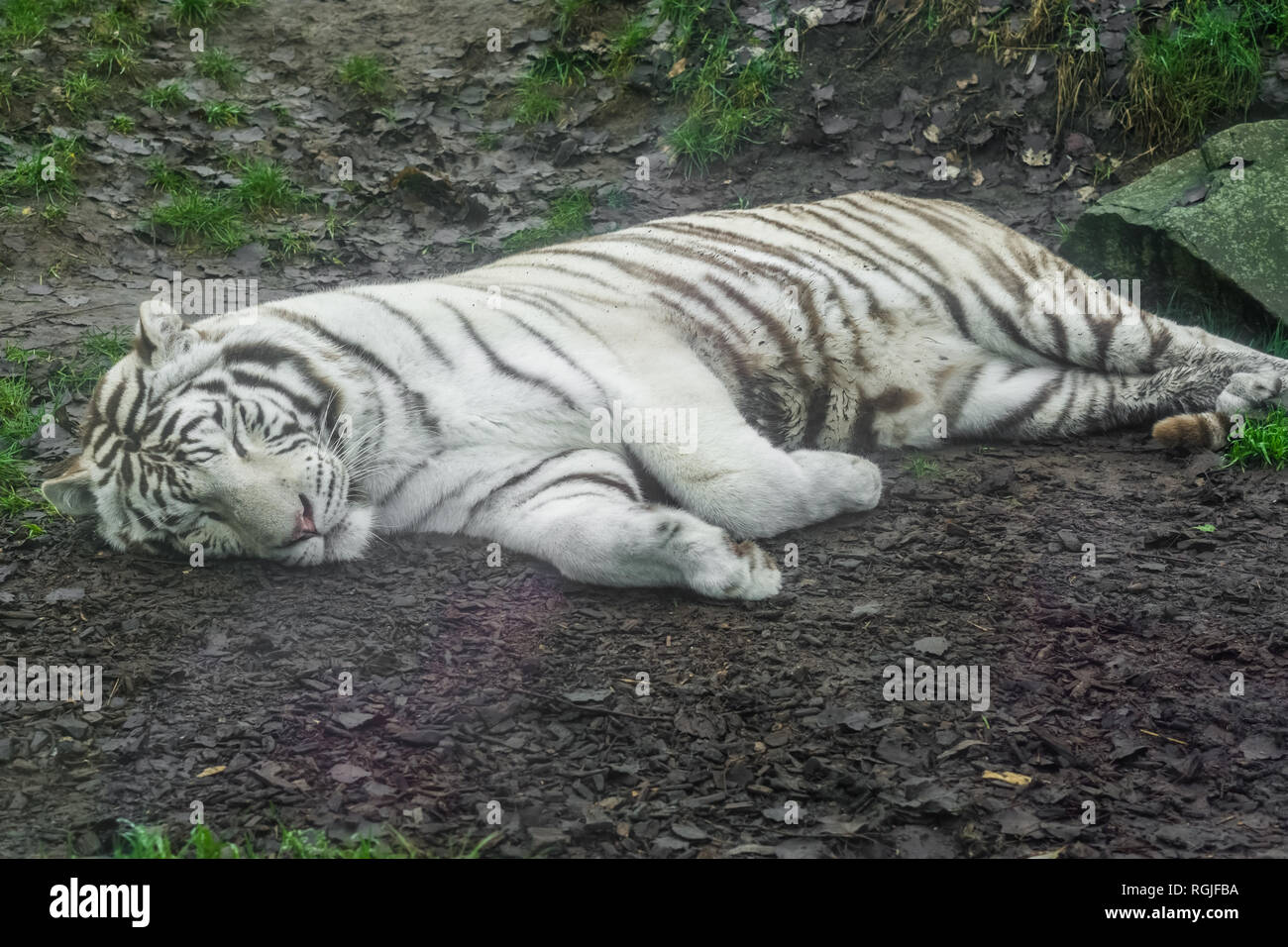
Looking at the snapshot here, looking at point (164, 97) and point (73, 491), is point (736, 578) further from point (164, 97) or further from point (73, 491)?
point (164, 97)

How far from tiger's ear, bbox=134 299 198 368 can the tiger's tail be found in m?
3.30

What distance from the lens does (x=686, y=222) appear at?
475 centimetres

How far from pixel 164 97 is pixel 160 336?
4.05 metres

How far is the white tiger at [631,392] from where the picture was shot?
11.4 ft

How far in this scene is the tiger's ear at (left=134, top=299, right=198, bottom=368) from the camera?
359cm

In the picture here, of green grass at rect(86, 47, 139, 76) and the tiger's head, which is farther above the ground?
green grass at rect(86, 47, 139, 76)

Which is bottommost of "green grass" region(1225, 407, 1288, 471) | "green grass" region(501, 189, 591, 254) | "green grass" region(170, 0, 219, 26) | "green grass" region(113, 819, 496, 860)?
"green grass" region(113, 819, 496, 860)

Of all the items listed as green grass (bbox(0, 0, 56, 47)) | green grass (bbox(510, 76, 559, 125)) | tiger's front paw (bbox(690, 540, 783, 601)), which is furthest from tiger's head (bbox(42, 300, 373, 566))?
green grass (bbox(0, 0, 56, 47))

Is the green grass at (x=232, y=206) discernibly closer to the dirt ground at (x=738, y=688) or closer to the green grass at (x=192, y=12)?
the green grass at (x=192, y=12)

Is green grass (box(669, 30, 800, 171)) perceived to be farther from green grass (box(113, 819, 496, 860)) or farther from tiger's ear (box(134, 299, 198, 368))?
green grass (box(113, 819, 496, 860))

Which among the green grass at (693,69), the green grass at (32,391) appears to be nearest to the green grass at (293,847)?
the green grass at (32,391)

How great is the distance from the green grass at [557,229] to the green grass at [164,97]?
2.37 meters

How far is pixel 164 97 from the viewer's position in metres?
6.96

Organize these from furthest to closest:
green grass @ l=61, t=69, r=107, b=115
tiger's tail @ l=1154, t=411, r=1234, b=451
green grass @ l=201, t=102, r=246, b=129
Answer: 1. green grass @ l=201, t=102, r=246, b=129
2. green grass @ l=61, t=69, r=107, b=115
3. tiger's tail @ l=1154, t=411, r=1234, b=451
